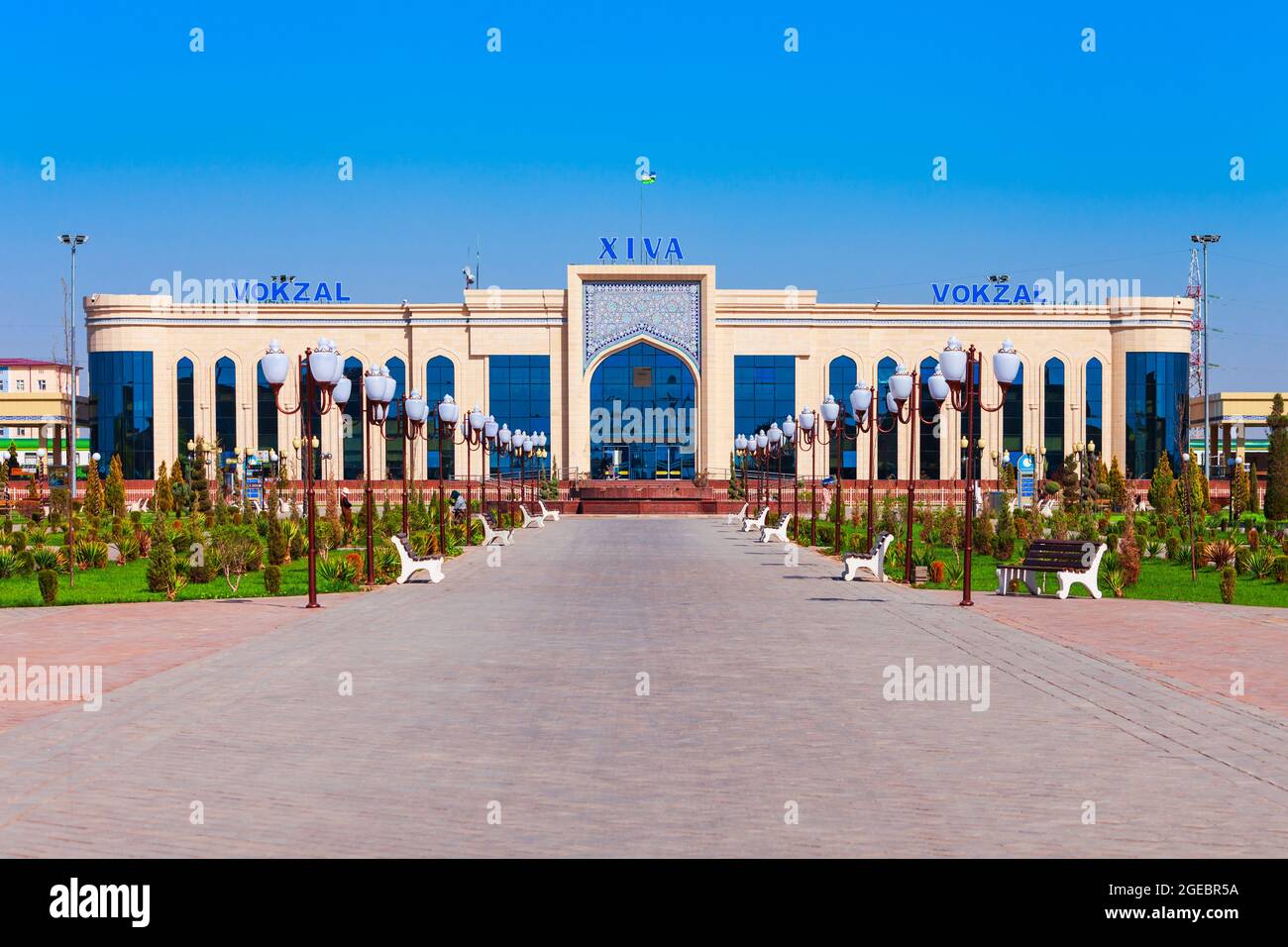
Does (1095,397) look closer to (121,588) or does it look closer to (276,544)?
(276,544)

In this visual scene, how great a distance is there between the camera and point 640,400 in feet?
232

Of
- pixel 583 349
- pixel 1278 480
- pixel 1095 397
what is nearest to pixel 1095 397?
pixel 1095 397

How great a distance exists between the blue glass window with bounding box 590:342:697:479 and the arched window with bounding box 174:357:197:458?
21.0 metres

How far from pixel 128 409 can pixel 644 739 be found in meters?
69.0

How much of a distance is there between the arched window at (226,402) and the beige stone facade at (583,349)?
1.17ft

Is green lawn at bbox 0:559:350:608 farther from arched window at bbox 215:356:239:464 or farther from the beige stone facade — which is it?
arched window at bbox 215:356:239:464

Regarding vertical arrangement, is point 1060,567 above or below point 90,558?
above

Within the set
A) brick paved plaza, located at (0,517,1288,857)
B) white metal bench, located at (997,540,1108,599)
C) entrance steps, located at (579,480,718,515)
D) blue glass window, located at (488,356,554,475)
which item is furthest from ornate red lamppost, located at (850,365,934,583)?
blue glass window, located at (488,356,554,475)

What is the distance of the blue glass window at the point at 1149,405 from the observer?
7175cm

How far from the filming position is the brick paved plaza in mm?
5449

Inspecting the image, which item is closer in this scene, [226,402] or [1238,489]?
[1238,489]
